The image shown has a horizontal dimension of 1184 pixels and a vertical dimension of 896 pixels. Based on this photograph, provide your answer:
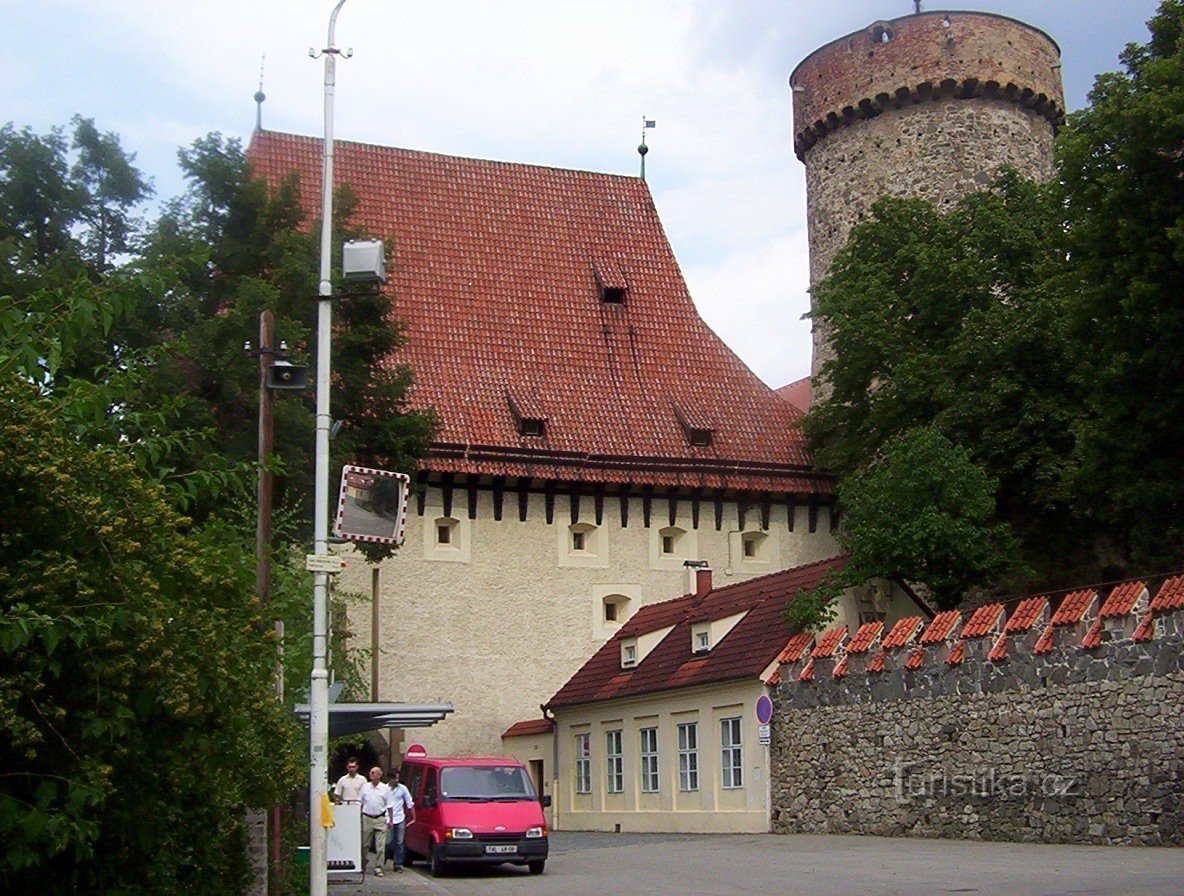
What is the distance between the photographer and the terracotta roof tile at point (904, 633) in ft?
78.3

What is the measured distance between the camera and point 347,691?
31203 millimetres

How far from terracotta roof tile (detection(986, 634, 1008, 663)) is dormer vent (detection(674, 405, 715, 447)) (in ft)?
67.0

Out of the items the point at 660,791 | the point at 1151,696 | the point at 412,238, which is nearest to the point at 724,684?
the point at 660,791

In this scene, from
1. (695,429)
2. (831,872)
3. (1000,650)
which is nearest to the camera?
(831,872)

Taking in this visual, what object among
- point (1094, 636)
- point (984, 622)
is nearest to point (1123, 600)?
point (1094, 636)

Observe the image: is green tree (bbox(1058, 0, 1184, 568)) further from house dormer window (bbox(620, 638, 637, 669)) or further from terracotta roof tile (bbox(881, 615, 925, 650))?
house dormer window (bbox(620, 638, 637, 669))

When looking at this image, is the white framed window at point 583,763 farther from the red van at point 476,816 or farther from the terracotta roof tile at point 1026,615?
the terracotta roof tile at point 1026,615

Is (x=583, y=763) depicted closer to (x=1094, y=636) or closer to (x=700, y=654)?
(x=700, y=654)

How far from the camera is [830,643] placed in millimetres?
26125

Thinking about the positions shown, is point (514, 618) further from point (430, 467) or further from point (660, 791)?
point (660, 791)

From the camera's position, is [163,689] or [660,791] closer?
[163,689]

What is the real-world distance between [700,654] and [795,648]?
423 cm

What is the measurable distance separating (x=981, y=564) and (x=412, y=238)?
1903cm

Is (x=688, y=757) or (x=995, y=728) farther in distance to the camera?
(x=688, y=757)
